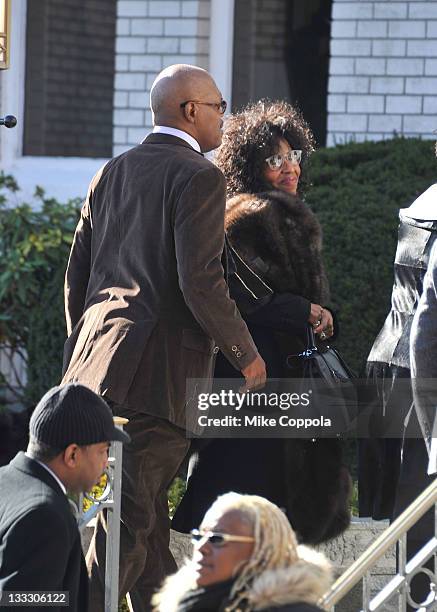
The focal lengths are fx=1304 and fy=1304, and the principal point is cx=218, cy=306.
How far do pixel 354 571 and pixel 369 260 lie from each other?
12.1 feet

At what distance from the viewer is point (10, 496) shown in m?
3.22

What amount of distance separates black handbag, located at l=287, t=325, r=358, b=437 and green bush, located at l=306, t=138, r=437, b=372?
240 cm

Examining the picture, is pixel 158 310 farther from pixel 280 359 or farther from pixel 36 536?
pixel 36 536

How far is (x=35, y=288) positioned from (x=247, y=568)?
495 cm

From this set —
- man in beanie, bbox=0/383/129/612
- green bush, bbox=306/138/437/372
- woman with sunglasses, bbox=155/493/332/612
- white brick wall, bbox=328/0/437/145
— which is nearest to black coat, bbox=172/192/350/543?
man in beanie, bbox=0/383/129/612

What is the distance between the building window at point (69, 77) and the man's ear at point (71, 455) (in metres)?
6.69

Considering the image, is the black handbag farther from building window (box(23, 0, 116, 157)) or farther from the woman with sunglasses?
building window (box(23, 0, 116, 157))

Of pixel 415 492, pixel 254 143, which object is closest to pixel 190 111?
pixel 254 143

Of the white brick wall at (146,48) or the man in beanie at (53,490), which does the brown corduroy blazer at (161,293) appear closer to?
the man in beanie at (53,490)

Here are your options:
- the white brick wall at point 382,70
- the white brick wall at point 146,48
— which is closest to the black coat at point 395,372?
the white brick wall at point 382,70

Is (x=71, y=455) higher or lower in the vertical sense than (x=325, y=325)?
lower

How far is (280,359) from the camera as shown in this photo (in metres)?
4.60

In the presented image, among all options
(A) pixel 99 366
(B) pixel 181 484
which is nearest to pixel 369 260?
(B) pixel 181 484

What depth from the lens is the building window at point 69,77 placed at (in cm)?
976
